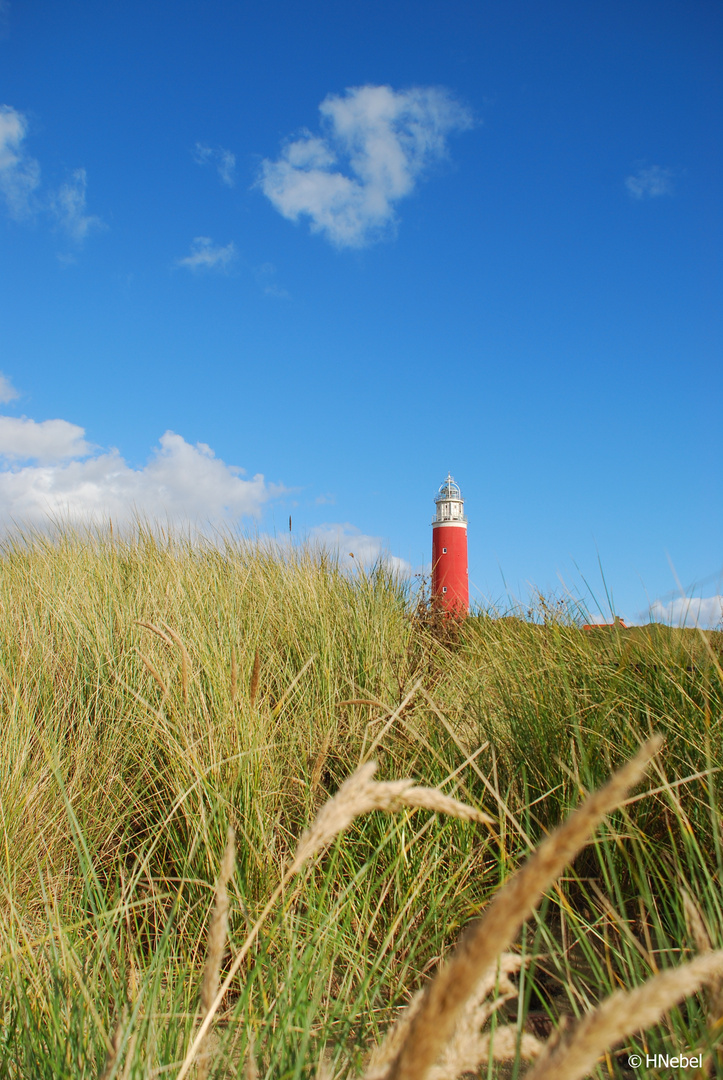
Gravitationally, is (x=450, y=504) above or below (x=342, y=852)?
above

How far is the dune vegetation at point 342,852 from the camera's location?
703 mm

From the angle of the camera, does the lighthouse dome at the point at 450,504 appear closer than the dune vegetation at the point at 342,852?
No

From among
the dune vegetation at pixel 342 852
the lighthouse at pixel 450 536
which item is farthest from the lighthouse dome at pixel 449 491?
the dune vegetation at pixel 342 852

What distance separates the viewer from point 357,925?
1.87 metres

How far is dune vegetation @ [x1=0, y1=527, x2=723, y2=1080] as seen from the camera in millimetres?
703

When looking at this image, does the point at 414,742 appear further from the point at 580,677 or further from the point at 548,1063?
the point at 548,1063

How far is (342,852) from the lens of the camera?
80.8 inches

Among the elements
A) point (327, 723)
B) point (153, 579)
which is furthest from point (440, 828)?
point (153, 579)

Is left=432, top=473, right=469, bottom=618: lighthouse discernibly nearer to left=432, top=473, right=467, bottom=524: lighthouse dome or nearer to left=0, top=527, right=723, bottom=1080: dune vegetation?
left=432, top=473, right=467, bottom=524: lighthouse dome

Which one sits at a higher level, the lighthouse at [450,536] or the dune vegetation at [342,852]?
the lighthouse at [450,536]

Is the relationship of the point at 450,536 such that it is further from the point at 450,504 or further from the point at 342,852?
the point at 342,852

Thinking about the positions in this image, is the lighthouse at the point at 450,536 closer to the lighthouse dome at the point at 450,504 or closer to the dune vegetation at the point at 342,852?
the lighthouse dome at the point at 450,504

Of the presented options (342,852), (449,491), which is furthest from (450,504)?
(342,852)

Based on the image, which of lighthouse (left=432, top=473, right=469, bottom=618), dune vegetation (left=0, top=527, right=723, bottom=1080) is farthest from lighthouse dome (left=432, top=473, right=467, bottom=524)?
dune vegetation (left=0, top=527, right=723, bottom=1080)
